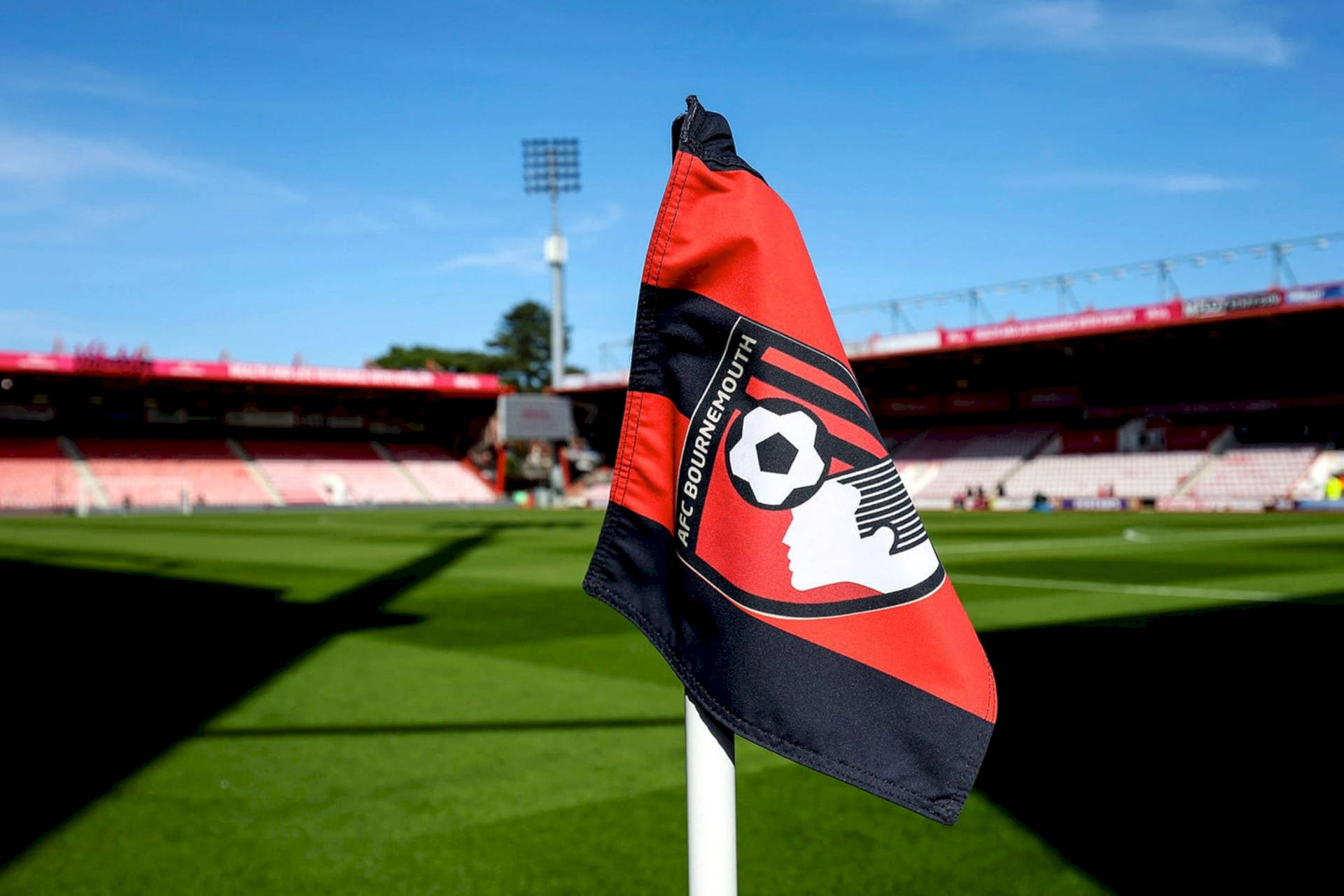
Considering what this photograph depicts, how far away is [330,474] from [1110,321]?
37830mm

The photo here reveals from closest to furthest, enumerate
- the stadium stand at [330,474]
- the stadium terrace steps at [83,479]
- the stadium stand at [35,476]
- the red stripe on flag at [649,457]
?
the red stripe on flag at [649,457]
the stadium stand at [35,476]
the stadium terrace steps at [83,479]
the stadium stand at [330,474]

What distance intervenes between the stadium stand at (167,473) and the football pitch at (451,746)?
38.8 meters

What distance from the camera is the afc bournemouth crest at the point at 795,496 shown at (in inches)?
55.1

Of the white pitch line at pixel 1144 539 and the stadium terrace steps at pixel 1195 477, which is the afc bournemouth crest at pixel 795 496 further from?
the stadium terrace steps at pixel 1195 477

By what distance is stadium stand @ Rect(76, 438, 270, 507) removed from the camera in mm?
48969

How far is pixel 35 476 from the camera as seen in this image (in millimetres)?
47438

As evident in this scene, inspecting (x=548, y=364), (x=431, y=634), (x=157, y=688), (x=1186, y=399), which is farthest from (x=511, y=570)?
(x=548, y=364)

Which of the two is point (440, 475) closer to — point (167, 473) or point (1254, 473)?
point (167, 473)

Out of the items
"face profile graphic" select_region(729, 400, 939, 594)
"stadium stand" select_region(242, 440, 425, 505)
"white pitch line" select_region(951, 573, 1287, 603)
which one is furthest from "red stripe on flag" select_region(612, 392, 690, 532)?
"stadium stand" select_region(242, 440, 425, 505)

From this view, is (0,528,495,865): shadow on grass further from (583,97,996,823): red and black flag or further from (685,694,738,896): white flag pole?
(583,97,996,823): red and black flag

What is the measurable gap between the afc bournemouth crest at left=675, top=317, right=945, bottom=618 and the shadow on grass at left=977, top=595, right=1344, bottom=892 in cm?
254

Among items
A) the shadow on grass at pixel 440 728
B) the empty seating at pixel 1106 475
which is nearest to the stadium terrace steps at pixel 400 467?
the empty seating at pixel 1106 475

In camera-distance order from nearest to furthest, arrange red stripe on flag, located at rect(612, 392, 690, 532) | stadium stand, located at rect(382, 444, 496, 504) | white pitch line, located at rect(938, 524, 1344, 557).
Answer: red stripe on flag, located at rect(612, 392, 690, 532) → white pitch line, located at rect(938, 524, 1344, 557) → stadium stand, located at rect(382, 444, 496, 504)

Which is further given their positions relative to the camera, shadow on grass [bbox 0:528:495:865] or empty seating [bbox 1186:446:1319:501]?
empty seating [bbox 1186:446:1319:501]
